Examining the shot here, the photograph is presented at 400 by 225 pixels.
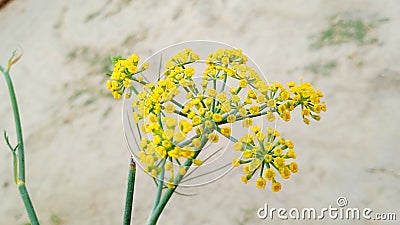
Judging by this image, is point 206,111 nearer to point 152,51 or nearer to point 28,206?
point 28,206

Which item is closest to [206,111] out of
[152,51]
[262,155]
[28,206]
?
[262,155]

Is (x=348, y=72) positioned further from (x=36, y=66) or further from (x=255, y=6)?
(x=36, y=66)

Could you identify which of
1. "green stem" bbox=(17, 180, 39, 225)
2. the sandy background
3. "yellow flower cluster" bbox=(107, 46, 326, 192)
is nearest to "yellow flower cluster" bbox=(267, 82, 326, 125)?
"yellow flower cluster" bbox=(107, 46, 326, 192)

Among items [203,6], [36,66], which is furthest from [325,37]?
[36,66]

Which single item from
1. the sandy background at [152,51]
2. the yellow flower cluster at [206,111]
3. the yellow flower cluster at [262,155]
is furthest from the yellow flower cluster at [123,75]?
the sandy background at [152,51]

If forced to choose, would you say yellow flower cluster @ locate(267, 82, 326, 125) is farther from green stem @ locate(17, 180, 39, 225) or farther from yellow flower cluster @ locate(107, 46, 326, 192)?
green stem @ locate(17, 180, 39, 225)
